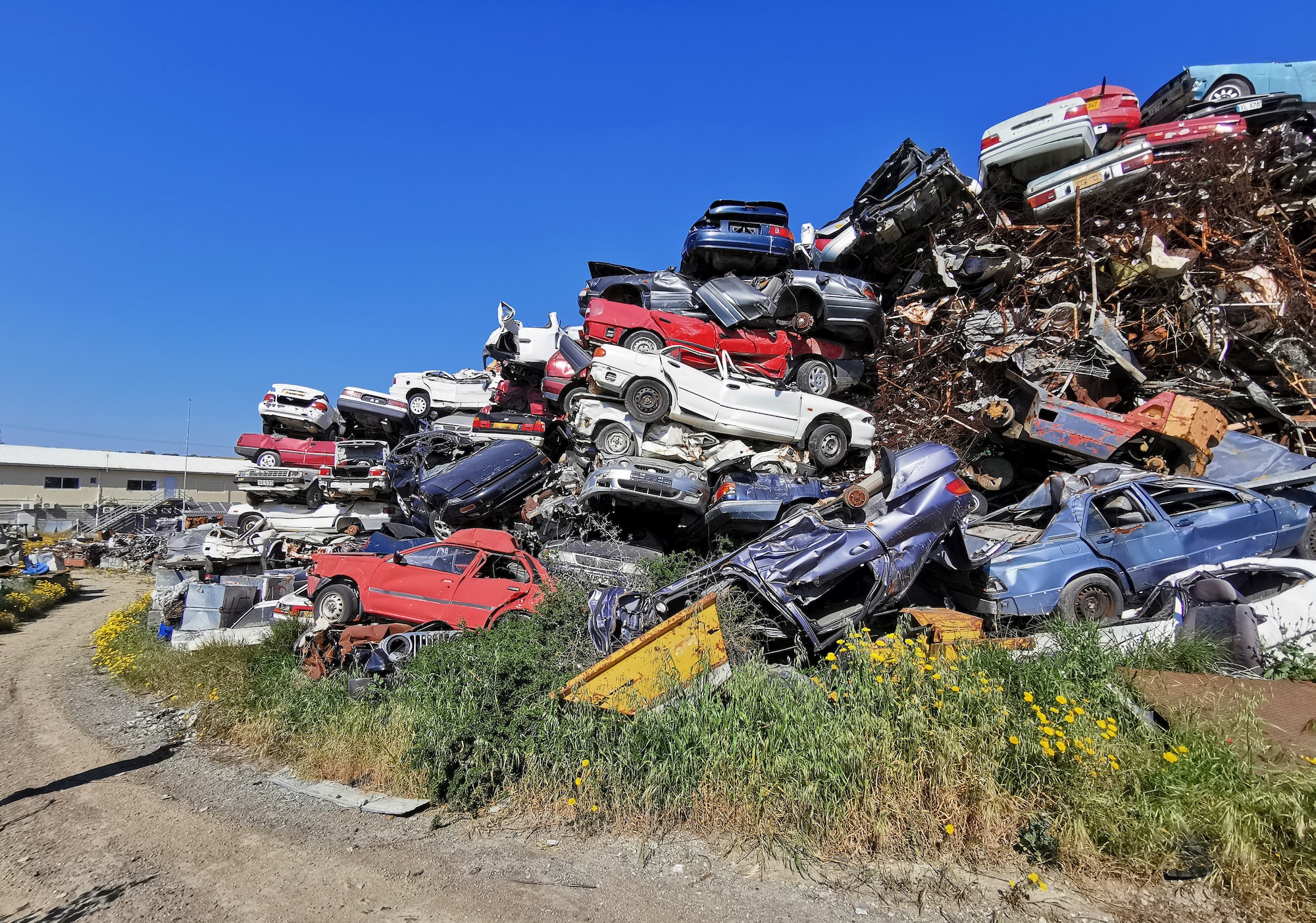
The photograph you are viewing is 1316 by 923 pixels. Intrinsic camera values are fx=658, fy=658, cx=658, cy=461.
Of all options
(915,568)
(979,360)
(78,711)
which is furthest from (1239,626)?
(78,711)

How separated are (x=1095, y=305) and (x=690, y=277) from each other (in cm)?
819

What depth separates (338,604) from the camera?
8.34 metres

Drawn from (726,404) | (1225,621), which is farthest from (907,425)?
(1225,621)

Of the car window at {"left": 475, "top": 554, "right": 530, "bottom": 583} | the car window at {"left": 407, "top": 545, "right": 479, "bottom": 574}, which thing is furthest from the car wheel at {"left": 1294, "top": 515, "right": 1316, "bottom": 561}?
the car window at {"left": 407, "top": 545, "right": 479, "bottom": 574}

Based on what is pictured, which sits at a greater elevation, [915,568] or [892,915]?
[915,568]

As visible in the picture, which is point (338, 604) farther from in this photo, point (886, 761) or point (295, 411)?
point (295, 411)

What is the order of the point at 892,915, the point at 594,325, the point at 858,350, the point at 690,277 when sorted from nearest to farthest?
the point at 892,915, the point at 594,325, the point at 858,350, the point at 690,277

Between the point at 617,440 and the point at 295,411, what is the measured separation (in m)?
11.2

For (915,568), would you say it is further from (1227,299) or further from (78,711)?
(1227,299)

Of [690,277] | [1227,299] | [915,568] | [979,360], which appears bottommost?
[915,568]

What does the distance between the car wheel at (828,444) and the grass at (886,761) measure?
6.58 m

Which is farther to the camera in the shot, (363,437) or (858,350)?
(363,437)

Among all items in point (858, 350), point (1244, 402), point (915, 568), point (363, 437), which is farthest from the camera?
point (363, 437)

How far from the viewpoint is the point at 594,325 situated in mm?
12531
